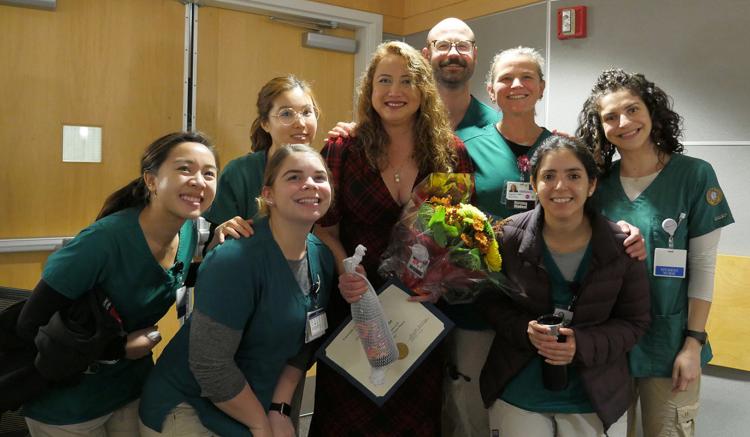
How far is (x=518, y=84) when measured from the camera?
2166mm

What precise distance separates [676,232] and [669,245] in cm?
6

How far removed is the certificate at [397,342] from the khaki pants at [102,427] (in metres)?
0.62

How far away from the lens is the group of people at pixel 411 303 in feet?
5.51

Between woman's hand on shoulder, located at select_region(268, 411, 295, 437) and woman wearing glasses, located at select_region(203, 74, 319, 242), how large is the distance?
2.58 feet

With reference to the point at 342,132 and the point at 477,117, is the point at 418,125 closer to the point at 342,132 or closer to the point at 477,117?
the point at 342,132

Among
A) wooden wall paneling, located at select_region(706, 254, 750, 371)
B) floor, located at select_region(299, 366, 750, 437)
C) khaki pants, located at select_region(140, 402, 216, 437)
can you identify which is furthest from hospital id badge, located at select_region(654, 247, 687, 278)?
khaki pants, located at select_region(140, 402, 216, 437)

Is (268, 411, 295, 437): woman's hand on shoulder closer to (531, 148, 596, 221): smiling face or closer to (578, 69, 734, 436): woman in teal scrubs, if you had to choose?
(531, 148, 596, 221): smiling face

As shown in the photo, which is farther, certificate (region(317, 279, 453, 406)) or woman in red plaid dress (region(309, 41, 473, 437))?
woman in red plaid dress (region(309, 41, 473, 437))

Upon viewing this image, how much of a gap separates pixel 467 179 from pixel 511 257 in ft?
0.97

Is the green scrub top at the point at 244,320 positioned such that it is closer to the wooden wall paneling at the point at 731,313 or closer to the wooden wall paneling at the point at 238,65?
the wooden wall paneling at the point at 731,313

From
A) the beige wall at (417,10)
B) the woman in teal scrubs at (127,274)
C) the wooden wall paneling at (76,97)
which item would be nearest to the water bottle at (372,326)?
the woman in teal scrubs at (127,274)

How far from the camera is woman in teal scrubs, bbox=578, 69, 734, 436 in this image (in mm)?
1944

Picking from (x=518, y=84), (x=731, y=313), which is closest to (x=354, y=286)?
(x=518, y=84)

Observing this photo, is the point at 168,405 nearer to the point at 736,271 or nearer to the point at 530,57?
the point at 530,57
